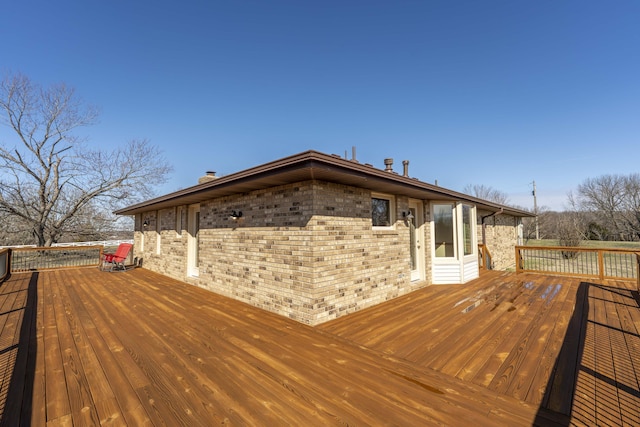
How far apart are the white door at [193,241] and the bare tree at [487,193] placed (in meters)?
40.4

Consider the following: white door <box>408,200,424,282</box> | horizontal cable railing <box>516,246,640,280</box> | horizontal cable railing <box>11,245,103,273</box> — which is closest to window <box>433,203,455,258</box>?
white door <box>408,200,424,282</box>

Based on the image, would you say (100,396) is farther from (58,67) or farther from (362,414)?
(58,67)

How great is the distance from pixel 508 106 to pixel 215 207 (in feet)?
39.7

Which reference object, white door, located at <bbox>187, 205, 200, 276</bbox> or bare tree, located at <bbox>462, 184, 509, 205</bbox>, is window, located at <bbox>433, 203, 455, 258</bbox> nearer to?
white door, located at <bbox>187, 205, 200, 276</bbox>

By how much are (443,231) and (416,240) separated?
1030 mm

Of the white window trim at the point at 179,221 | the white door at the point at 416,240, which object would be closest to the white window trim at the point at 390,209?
the white door at the point at 416,240

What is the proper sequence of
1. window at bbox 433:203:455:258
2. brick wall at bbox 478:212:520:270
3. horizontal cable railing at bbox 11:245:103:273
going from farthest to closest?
1. brick wall at bbox 478:212:520:270
2. horizontal cable railing at bbox 11:245:103:273
3. window at bbox 433:203:455:258

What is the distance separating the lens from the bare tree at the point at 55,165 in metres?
16.5

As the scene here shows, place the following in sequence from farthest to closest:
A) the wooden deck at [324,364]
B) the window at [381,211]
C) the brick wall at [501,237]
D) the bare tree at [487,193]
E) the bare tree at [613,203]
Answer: the bare tree at [487,193] < the bare tree at [613,203] < the brick wall at [501,237] < the window at [381,211] < the wooden deck at [324,364]

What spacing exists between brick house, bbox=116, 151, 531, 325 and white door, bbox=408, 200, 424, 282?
0.03 m

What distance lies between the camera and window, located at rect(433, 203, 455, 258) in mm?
7402

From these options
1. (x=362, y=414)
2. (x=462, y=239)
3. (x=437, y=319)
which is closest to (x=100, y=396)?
(x=362, y=414)

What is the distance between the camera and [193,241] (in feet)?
26.4

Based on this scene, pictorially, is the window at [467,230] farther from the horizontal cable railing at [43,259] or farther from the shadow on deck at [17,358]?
the horizontal cable railing at [43,259]
